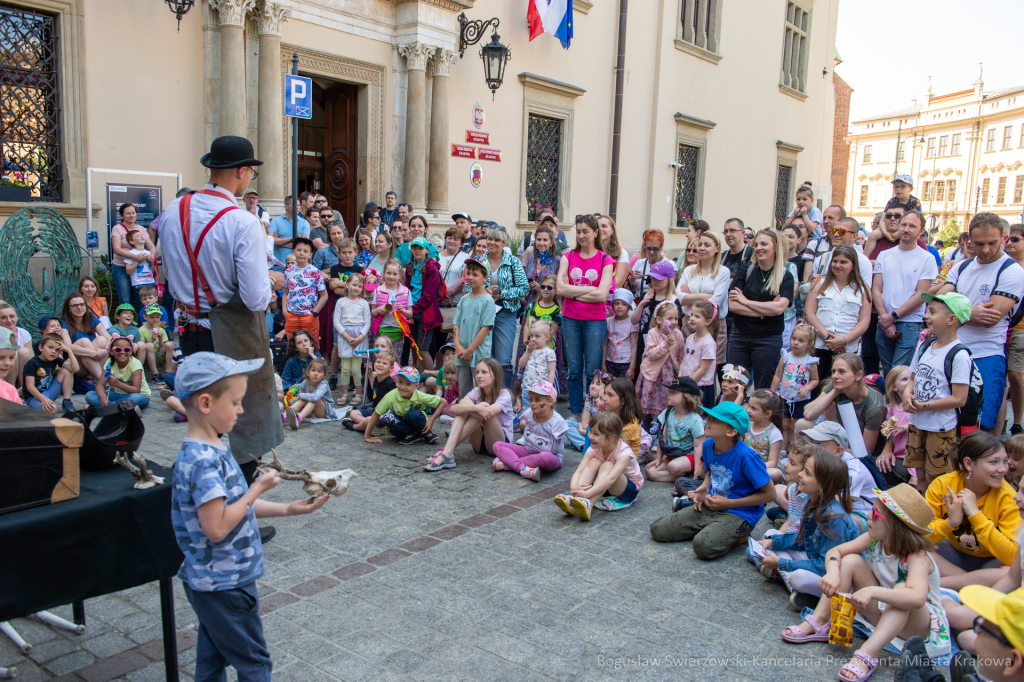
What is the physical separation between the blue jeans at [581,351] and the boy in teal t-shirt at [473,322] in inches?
29.7

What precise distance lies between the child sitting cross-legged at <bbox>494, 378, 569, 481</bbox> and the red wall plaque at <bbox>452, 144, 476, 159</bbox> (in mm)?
8283

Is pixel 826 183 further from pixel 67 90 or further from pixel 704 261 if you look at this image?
pixel 67 90

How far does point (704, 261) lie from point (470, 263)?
2.17 meters

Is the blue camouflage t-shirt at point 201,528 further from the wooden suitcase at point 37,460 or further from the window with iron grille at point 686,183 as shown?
the window with iron grille at point 686,183

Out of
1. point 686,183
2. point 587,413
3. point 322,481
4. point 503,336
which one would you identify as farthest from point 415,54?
point 322,481

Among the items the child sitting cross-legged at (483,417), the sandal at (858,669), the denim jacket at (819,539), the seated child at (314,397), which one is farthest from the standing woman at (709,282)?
the sandal at (858,669)

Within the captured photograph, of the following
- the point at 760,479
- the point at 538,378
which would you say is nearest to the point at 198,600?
the point at 760,479

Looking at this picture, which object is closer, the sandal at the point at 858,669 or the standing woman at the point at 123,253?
the sandal at the point at 858,669

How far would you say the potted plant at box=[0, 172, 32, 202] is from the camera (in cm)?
845

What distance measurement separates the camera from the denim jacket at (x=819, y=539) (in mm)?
3881

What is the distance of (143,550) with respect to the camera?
2.61m

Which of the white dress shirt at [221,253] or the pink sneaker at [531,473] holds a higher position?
the white dress shirt at [221,253]

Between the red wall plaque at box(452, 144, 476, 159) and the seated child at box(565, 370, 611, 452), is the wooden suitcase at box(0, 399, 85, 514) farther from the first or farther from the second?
the red wall plaque at box(452, 144, 476, 159)

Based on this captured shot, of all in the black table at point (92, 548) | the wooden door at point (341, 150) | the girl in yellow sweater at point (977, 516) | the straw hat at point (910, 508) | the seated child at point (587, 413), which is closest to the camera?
the black table at point (92, 548)
